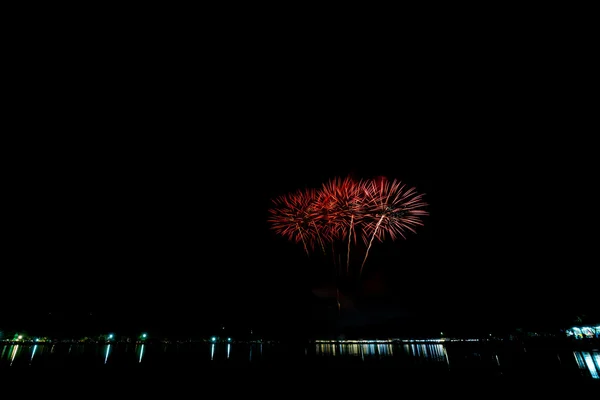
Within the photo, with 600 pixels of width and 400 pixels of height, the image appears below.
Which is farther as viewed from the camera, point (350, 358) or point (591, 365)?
point (350, 358)

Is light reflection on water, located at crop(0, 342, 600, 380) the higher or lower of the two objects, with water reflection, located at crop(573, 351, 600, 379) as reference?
higher

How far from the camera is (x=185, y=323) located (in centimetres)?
9425

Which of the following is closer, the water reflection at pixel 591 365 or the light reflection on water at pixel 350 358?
the water reflection at pixel 591 365

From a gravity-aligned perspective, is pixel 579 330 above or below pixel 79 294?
below

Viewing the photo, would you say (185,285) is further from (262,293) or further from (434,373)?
(434,373)

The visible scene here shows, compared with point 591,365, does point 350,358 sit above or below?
above

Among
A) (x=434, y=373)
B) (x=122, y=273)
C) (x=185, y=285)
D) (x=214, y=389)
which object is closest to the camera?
(x=214, y=389)

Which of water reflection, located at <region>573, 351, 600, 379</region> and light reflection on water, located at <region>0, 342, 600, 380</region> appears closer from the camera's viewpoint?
water reflection, located at <region>573, 351, 600, 379</region>

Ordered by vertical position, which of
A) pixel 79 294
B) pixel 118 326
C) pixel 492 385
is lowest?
pixel 492 385

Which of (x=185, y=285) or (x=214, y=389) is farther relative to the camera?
(x=185, y=285)

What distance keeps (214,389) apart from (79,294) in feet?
238

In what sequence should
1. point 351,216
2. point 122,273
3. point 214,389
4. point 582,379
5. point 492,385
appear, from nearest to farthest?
point 214,389
point 492,385
point 582,379
point 351,216
point 122,273

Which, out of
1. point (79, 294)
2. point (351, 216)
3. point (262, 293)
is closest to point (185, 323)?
point (262, 293)

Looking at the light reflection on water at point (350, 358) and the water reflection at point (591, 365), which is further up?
the light reflection on water at point (350, 358)
